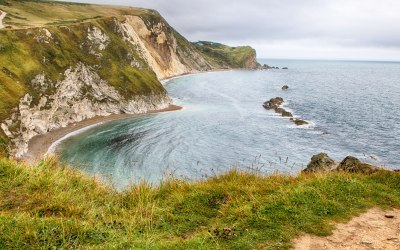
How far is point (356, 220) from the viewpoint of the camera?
9.51 m

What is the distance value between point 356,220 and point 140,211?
264 inches

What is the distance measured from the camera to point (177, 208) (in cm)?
1062

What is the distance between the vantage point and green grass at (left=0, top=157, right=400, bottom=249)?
8055mm

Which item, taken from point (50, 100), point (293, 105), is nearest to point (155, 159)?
point (50, 100)

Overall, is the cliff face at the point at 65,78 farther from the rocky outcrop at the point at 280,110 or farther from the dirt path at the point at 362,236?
the dirt path at the point at 362,236

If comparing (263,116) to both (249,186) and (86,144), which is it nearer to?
(86,144)

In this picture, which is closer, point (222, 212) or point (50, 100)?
point (222, 212)

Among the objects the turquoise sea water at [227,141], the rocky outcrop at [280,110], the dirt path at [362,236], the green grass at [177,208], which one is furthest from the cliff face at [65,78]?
the dirt path at [362,236]

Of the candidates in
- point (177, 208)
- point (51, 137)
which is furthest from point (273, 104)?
point (177, 208)

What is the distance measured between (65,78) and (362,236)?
79952 mm

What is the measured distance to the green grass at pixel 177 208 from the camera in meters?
8.05

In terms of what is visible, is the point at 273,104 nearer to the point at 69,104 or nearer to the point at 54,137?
the point at 69,104

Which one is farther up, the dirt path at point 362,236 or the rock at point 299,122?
the dirt path at point 362,236

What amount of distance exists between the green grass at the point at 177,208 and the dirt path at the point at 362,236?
0.28 m
